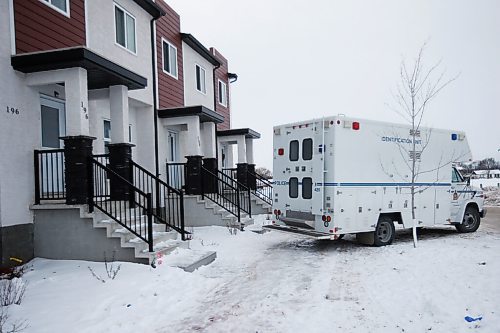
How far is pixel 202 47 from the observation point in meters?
16.3

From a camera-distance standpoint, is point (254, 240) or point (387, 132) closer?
point (387, 132)

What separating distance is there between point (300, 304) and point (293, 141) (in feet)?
17.5

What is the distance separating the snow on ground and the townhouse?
846 mm

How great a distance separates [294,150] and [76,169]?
5.50m

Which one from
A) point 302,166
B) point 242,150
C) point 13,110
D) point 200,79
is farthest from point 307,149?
point 200,79

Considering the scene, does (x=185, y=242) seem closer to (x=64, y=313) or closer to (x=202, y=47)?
(x=64, y=313)

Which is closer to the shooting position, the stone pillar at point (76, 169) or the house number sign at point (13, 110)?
the house number sign at point (13, 110)

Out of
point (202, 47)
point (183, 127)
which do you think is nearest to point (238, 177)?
point (183, 127)

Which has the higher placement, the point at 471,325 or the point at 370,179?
the point at 370,179

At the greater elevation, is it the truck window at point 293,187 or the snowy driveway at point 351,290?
the truck window at point 293,187

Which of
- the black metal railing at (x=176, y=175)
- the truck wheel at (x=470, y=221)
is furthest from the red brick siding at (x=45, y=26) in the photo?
the truck wheel at (x=470, y=221)

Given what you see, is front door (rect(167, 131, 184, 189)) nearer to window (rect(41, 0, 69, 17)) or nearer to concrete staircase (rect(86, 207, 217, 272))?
concrete staircase (rect(86, 207, 217, 272))

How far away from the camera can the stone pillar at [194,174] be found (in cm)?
1248

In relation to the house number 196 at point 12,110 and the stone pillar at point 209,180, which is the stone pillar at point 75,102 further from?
the stone pillar at point 209,180
